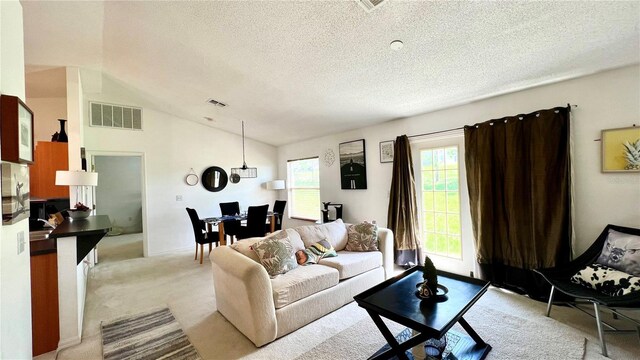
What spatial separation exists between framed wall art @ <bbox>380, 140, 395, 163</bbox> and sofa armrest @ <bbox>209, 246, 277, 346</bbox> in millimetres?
2957

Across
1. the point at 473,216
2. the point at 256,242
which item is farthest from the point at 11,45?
the point at 473,216

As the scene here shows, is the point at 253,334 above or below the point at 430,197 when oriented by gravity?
below

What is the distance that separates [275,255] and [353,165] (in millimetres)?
2813

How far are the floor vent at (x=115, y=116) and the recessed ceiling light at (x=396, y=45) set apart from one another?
16.6 ft

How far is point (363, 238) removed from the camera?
11.5ft

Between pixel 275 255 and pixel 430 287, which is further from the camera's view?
pixel 275 255

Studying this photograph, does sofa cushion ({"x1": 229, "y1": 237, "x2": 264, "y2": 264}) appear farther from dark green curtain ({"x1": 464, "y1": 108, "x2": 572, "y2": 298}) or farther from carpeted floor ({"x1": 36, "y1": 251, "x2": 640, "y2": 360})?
dark green curtain ({"x1": 464, "y1": 108, "x2": 572, "y2": 298})

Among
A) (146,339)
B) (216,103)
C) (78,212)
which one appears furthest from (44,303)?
(216,103)

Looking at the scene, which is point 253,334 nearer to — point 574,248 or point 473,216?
point 473,216

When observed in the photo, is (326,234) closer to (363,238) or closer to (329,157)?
(363,238)

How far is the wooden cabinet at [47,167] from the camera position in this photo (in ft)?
11.7

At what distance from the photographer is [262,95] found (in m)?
3.95

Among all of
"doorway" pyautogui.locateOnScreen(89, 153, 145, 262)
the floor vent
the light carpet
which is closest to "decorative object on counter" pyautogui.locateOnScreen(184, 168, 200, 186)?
the floor vent

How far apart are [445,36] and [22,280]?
136 inches
